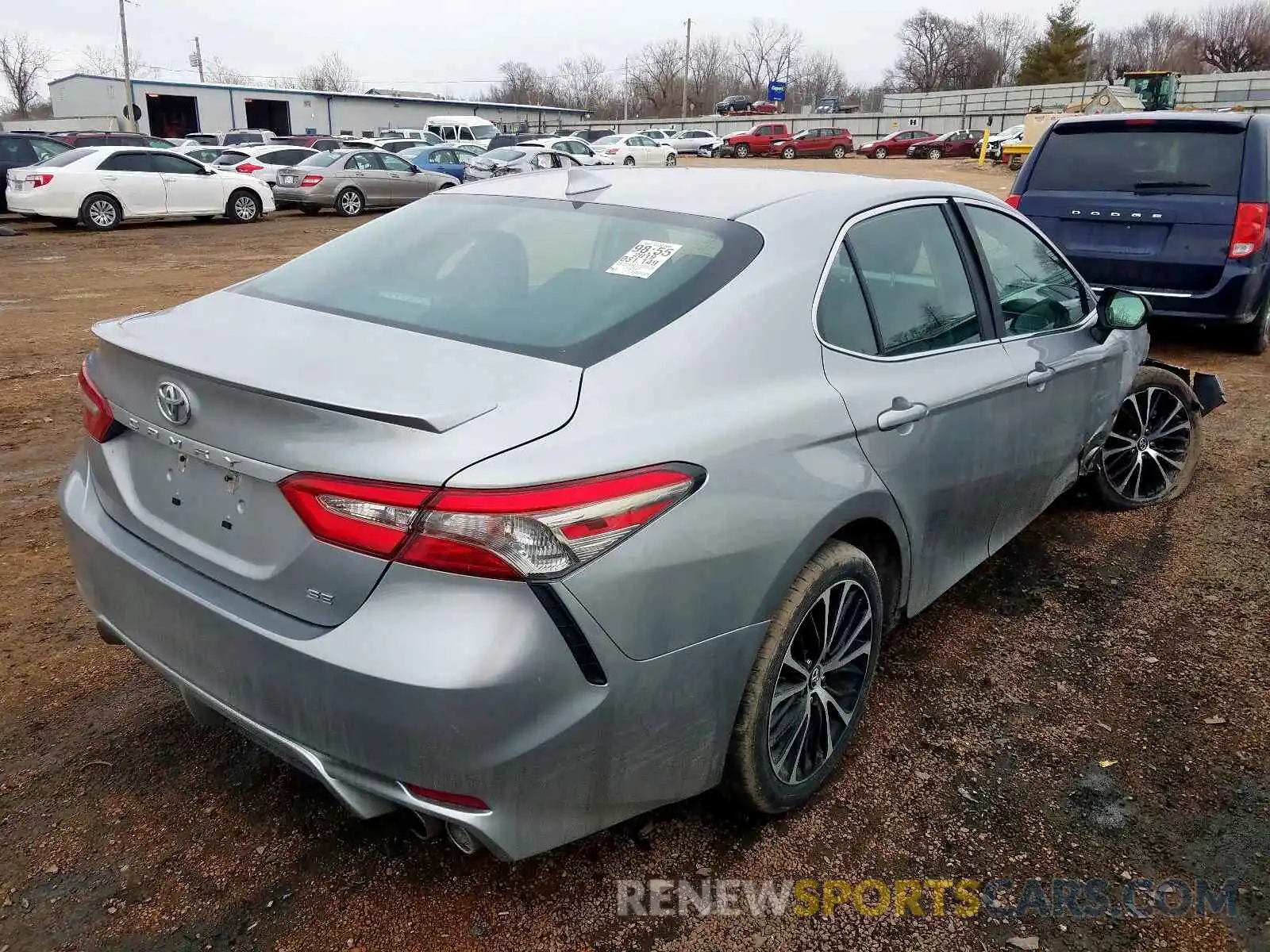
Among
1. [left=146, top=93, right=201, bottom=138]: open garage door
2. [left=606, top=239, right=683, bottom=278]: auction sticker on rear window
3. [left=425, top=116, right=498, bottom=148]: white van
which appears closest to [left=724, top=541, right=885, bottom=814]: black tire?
[left=606, top=239, right=683, bottom=278]: auction sticker on rear window

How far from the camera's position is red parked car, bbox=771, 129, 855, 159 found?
156 ft

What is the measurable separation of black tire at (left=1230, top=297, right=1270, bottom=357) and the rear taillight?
24.3 feet

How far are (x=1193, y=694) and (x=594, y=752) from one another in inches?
89.3

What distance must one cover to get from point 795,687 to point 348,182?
64.7 feet

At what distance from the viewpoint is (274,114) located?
60.7 m

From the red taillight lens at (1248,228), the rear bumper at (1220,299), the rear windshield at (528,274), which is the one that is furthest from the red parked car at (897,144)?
the rear windshield at (528,274)

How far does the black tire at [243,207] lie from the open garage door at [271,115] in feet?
148

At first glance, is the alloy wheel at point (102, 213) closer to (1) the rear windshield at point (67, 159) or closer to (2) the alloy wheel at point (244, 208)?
(1) the rear windshield at point (67, 159)

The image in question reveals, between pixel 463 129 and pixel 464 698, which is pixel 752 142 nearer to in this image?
pixel 463 129

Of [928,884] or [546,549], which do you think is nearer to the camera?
[546,549]

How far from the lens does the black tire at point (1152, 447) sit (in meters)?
4.70

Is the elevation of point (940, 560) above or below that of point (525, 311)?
below

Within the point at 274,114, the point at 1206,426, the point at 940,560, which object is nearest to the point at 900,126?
the point at 274,114

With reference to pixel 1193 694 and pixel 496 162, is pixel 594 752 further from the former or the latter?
pixel 496 162
